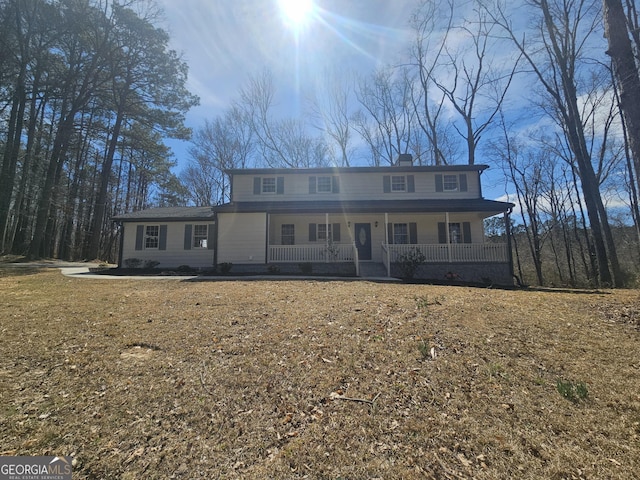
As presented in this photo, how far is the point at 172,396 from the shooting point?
3.17 meters

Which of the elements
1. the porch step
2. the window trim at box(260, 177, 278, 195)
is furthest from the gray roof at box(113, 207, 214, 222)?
the porch step

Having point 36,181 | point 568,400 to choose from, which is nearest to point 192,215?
point 36,181

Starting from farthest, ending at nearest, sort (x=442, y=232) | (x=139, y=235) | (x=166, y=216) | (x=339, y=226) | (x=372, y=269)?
(x=139, y=235)
(x=166, y=216)
(x=339, y=226)
(x=442, y=232)
(x=372, y=269)

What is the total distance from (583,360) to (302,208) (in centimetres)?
1189

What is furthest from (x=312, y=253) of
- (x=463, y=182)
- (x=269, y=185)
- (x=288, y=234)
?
(x=463, y=182)

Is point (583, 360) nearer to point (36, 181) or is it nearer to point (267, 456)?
point (267, 456)

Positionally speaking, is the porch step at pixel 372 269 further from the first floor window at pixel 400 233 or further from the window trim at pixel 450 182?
the window trim at pixel 450 182

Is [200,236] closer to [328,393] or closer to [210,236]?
[210,236]

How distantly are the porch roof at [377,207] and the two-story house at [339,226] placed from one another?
5 cm

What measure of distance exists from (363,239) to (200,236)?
9.06 m

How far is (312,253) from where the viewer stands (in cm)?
1431

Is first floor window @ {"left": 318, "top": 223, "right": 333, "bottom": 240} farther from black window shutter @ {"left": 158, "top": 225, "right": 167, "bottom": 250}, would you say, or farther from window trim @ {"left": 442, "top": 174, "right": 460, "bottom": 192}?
black window shutter @ {"left": 158, "top": 225, "right": 167, "bottom": 250}

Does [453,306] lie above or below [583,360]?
above

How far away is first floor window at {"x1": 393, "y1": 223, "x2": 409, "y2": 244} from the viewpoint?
15688 millimetres
